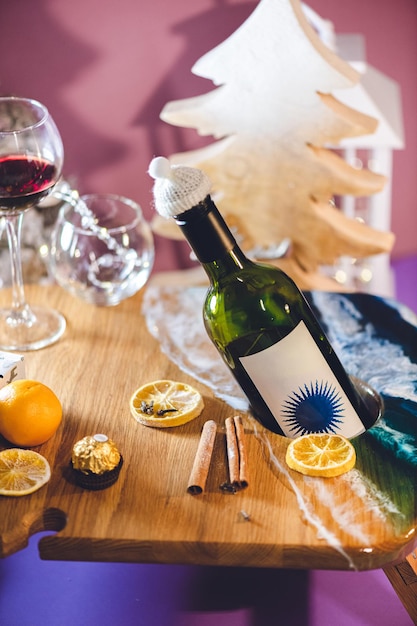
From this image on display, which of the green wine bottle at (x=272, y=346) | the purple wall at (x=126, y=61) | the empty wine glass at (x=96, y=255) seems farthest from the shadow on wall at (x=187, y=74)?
the green wine bottle at (x=272, y=346)

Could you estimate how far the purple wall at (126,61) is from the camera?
1801 mm

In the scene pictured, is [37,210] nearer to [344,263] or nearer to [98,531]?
[344,263]

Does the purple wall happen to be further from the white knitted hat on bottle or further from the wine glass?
the white knitted hat on bottle

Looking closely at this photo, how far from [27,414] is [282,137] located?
783mm

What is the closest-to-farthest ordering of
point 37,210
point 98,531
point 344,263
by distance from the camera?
1. point 98,531
2. point 37,210
3. point 344,263

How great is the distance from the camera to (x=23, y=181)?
1196mm

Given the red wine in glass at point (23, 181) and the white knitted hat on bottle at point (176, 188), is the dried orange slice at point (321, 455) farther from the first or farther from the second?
the red wine in glass at point (23, 181)

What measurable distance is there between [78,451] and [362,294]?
0.63 m

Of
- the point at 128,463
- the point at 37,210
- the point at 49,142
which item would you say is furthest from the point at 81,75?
the point at 128,463

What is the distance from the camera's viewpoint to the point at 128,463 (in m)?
1.04

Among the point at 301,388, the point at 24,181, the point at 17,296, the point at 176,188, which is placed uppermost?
the point at 176,188

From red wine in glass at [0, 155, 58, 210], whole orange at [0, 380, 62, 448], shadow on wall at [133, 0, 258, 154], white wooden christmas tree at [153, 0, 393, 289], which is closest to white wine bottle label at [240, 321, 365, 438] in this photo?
whole orange at [0, 380, 62, 448]

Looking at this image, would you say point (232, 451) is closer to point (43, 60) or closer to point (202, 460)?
point (202, 460)

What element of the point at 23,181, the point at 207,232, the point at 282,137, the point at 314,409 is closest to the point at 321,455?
the point at 314,409
